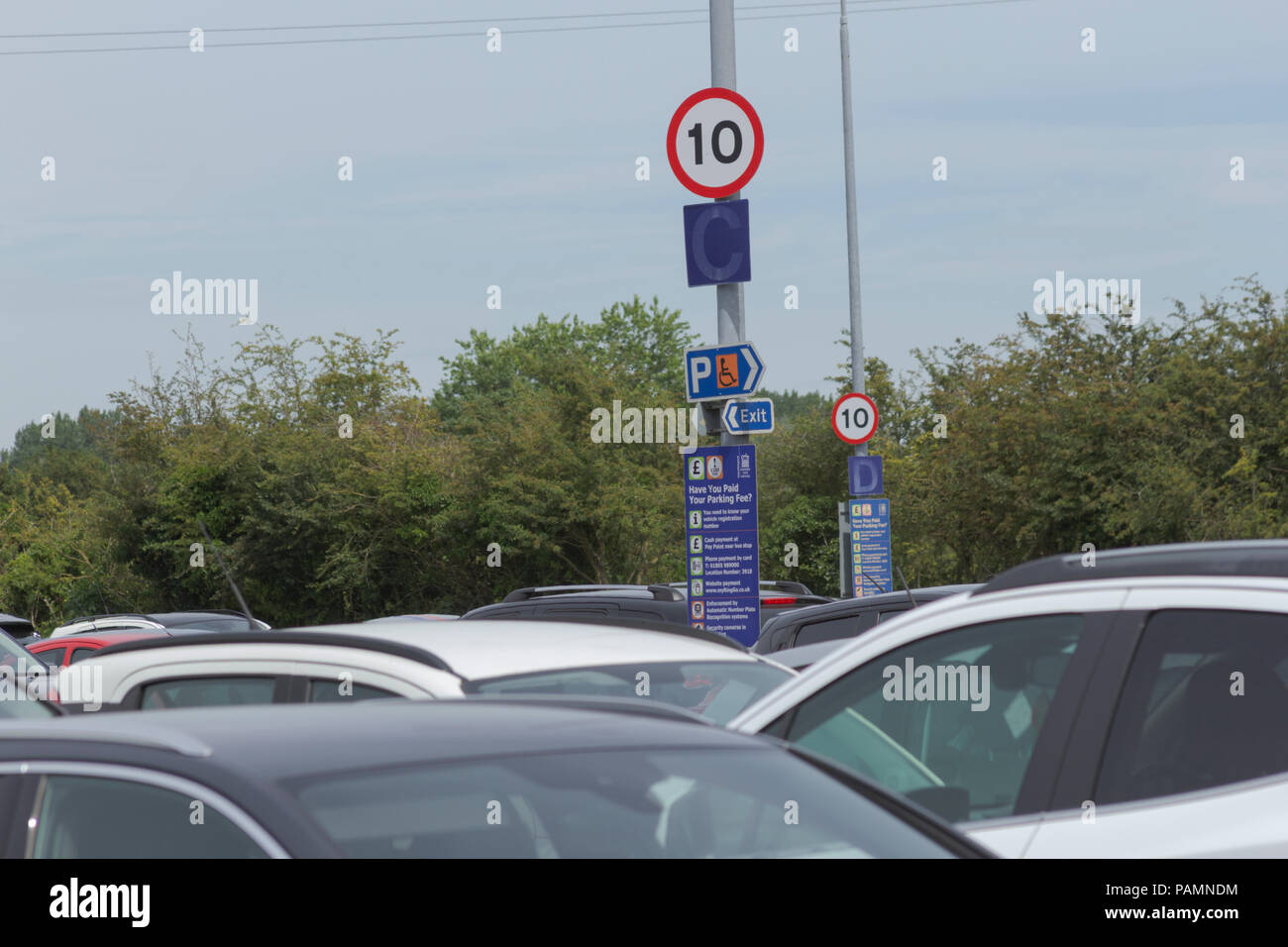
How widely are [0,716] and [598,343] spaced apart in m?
65.9

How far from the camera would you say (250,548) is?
36719 mm

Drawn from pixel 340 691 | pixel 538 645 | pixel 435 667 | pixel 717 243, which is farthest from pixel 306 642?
pixel 717 243

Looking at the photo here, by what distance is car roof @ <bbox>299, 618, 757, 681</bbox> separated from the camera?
4.59 meters

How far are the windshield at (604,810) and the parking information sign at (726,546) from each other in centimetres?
927

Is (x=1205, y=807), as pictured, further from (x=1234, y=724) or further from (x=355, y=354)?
(x=355, y=354)

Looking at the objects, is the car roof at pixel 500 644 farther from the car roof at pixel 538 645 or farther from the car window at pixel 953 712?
the car window at pixel 953 712

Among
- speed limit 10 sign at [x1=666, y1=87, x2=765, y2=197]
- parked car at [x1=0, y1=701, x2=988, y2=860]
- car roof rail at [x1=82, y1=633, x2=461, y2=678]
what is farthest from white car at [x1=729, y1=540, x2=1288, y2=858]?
speed limit 10 sign at [x1=666, y1=87, x2=765, y2=197]

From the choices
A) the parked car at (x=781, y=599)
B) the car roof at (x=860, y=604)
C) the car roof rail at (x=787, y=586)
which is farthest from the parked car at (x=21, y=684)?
the car roof rail at (x=787, y=586)

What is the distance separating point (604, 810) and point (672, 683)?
253 centimetres

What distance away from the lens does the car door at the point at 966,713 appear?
3.29 meters

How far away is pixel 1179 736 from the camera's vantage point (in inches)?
125

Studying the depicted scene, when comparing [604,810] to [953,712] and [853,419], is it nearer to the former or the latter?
[953,712]

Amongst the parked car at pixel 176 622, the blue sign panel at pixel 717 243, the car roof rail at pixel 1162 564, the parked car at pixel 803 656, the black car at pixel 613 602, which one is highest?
the blue sign panel at pixel 717 243
